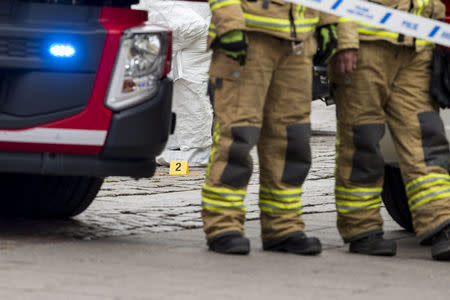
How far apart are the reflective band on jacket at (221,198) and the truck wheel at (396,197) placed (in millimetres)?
1160

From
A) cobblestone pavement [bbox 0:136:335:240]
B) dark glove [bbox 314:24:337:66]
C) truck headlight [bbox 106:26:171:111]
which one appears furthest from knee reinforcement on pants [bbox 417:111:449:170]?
cobblestone pavement [bbox 0:136:335:240]

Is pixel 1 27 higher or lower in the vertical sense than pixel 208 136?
higher

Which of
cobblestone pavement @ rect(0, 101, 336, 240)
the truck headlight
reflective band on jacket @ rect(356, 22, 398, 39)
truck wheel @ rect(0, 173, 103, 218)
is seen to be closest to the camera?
the truck headlight

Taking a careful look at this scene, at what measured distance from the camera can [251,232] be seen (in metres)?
6.04

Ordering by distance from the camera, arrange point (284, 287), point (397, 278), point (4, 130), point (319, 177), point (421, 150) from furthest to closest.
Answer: point (319, 177) → point (421, 150) → point (4, 130) → point (397, 278) → point (284, 287)

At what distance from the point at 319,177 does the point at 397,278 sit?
497cm

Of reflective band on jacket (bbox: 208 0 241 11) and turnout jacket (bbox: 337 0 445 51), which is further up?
reflective band on jacket (bbox: 208 0 241 11)

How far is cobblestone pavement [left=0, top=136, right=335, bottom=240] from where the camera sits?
19.2 feet

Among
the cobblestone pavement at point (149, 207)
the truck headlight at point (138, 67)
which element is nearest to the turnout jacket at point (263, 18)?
the truck headlight at point (138, 67)

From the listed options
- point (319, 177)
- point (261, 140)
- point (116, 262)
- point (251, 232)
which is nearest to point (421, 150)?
point (261, 140)

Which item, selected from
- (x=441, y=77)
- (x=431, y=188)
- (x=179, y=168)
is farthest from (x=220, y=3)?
(x=179, y=168)

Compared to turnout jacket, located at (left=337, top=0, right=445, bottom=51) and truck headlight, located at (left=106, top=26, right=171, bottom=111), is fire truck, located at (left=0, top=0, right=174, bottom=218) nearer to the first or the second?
truck headlight, located at (left=106, top=26, right=171, bottom=111)

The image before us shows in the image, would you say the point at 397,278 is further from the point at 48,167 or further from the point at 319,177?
the point at 319,177

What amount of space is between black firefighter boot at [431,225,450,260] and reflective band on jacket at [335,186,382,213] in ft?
1.15
